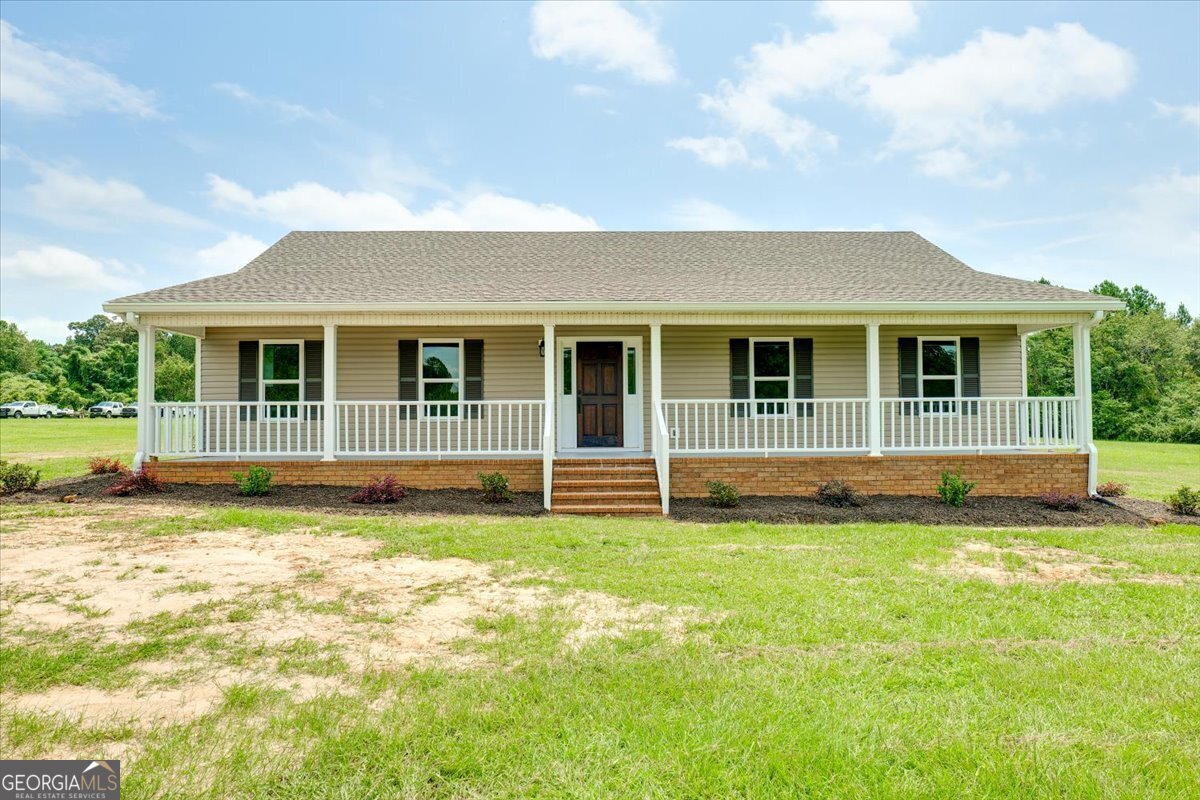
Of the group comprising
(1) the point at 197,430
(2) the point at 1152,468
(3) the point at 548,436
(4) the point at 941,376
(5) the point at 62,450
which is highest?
(4) the point at 941,376

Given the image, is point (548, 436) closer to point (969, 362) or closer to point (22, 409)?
point (969, 362)

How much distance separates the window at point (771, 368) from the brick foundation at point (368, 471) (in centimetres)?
485

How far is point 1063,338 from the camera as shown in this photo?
3584 cm

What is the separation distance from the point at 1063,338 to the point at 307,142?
40085mm

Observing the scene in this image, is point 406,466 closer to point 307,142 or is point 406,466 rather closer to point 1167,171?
point 307,142

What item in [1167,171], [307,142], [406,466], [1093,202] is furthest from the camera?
[1093,202]

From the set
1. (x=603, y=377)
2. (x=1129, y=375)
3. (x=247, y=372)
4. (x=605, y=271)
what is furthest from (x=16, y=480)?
(x=1129, y=375)

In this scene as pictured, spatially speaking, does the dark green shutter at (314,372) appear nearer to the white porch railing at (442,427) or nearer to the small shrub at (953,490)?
the white porch railing at (442,427)

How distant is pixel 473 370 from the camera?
1244cm

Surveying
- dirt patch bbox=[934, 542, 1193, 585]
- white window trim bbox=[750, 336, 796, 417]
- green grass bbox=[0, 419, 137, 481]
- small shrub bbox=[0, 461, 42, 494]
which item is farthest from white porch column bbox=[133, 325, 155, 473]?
dirt patch bbox=[934, 542, 1193, 585]

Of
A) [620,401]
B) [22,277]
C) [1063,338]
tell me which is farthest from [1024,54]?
[22,277]

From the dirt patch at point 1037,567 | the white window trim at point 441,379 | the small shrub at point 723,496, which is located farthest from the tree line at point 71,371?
the dirt patch at point 1037,567

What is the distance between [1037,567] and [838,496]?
153 inches

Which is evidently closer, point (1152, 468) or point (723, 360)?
point (723, 360)
